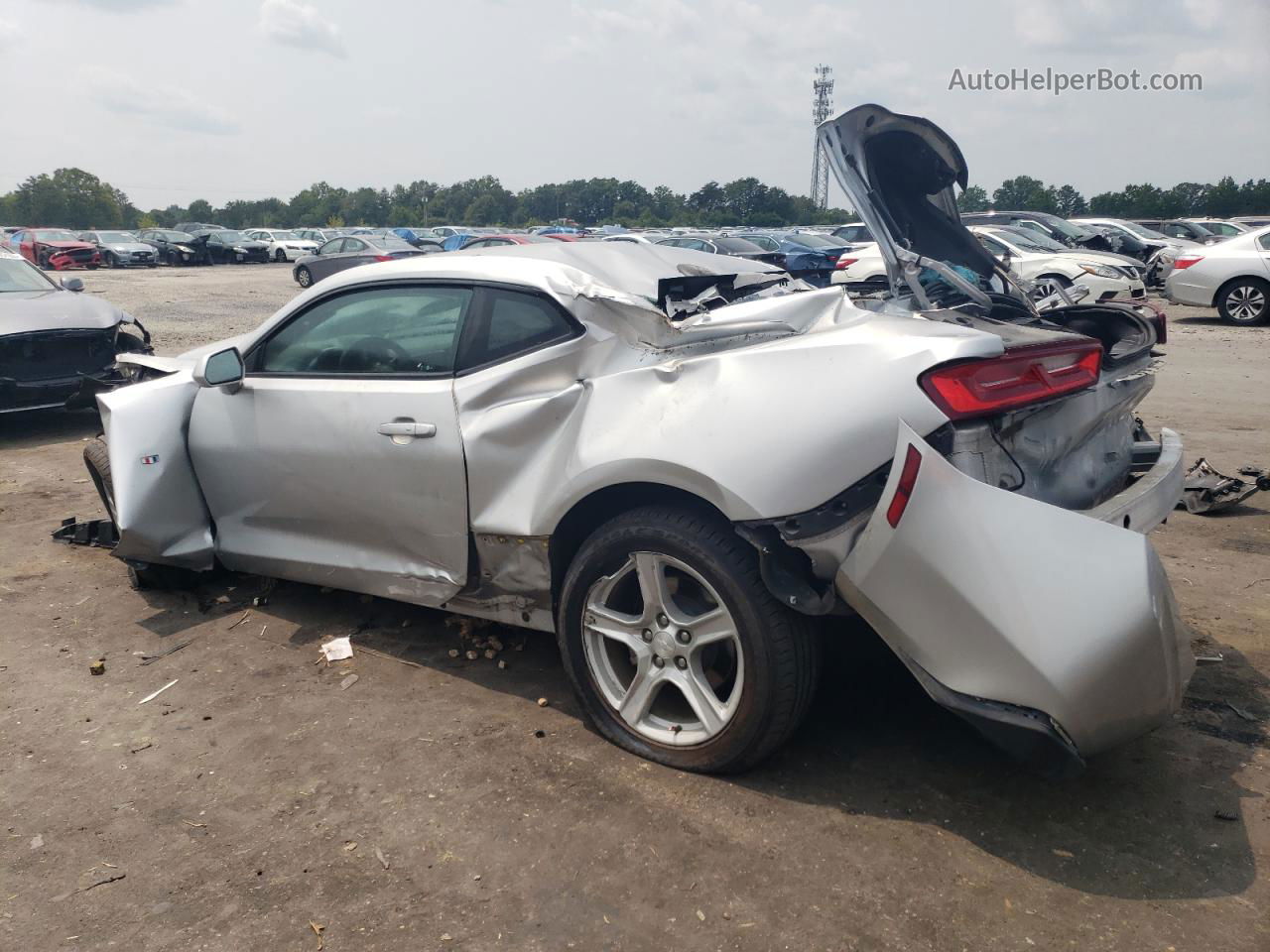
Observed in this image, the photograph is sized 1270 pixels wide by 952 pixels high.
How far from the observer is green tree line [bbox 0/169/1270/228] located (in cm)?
4722

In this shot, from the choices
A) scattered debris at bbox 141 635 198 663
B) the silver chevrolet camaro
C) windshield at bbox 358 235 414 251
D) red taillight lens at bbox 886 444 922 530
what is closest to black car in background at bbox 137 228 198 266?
windshield at bbox 358 235 414 251

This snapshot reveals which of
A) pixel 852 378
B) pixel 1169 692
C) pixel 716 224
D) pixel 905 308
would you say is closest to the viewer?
pixel 1169 692

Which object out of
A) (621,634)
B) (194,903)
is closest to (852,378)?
(621,634)

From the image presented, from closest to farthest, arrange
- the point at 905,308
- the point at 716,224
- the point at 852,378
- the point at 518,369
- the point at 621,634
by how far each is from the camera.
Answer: the point at 852,378
the point at 621,634
the point at 518,369
the point at 905,308
the point at 716,224

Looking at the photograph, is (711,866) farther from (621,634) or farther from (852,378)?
(852,378)

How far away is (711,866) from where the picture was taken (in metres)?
2.68

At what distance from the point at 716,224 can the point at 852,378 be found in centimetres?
6478

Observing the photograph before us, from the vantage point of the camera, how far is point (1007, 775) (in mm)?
3076

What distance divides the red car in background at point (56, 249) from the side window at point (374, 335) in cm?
3313

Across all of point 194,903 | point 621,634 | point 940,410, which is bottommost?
point 194,903

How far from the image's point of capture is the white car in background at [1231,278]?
14664 millimetres

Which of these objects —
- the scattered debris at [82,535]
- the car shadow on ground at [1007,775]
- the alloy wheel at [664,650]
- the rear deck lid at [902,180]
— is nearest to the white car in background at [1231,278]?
the rear deck lid at [902,180]

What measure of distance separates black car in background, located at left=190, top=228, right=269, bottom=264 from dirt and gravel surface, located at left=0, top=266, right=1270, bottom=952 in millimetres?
40117

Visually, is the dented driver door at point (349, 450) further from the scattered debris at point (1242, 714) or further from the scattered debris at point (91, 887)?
the scattered debris at point (1242, 714)
